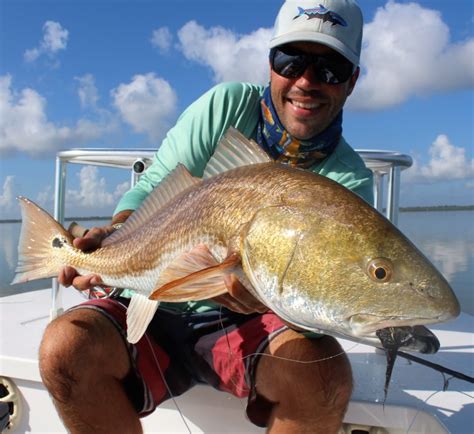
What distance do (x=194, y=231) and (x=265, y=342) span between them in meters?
0.71

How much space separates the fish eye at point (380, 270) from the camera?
1396 mm

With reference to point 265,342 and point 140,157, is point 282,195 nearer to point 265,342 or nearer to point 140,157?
point 265,342

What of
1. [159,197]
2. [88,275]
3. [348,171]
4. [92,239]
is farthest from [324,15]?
[88,275]

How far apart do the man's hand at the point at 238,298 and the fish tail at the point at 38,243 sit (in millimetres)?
1070

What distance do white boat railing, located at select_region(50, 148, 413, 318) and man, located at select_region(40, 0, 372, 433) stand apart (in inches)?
19.0

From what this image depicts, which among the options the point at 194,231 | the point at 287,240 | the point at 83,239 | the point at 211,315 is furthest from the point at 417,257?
the point at 83,239

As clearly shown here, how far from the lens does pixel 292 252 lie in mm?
1520

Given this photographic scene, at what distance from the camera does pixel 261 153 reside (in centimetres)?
200

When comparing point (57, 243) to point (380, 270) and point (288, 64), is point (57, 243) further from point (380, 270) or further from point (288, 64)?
point (380, 270)

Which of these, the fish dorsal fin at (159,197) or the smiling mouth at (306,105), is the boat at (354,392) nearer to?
the smiling mouth at (306,105)

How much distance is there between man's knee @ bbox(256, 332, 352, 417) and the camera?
216 cm

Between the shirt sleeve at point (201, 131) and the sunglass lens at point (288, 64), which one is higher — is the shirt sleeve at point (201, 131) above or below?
below

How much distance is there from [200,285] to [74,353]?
98 cm

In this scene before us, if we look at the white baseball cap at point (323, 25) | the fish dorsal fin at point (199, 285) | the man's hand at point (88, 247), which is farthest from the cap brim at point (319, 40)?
A: the fish dorsal fin at point (199, 285)
